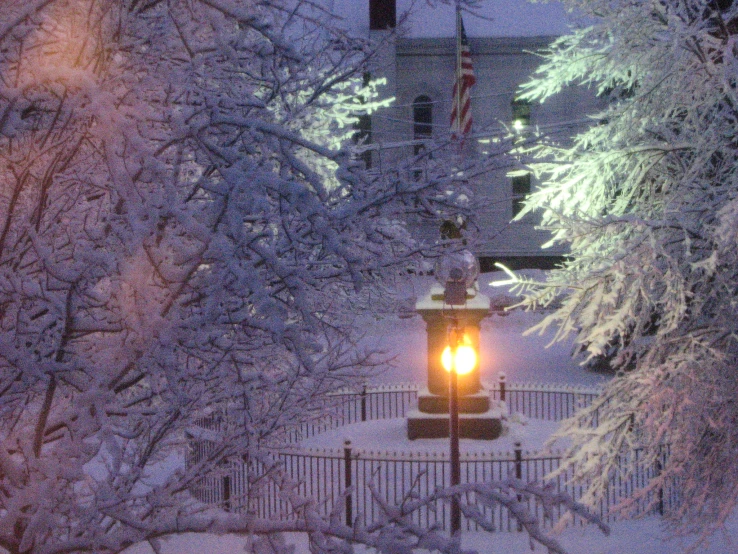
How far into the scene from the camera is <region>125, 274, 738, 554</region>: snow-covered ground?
8977 mm

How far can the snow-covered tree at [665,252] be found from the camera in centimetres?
717

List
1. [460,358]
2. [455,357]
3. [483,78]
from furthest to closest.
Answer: [483,78] < [460,358] < [455,357]

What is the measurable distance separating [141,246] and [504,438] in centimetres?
1085

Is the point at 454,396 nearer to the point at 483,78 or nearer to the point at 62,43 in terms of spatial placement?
the point at 62,43

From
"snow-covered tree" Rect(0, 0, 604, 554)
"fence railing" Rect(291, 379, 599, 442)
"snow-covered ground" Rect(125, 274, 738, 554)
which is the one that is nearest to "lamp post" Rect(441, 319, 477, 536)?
"snow-covered ground" Rect(125, 274, 738, 554)

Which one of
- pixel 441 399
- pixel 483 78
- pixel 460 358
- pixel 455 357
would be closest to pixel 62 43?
pixel 455 357

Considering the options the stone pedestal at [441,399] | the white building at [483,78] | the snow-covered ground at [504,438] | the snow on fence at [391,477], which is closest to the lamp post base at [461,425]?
the stone pedestal at [441,399]

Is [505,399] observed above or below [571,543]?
above

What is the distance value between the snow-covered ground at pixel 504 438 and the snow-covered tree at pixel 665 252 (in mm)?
950

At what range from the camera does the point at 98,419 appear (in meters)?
2.51

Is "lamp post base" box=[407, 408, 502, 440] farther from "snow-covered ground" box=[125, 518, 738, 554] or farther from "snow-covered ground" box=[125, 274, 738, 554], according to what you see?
"snow-covered ground" box=[125, 518, 738, 554]

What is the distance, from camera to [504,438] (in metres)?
12.7

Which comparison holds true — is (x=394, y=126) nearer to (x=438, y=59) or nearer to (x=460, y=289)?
(x=438, y=59)

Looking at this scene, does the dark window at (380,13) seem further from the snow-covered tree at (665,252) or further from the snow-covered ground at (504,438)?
the snow-covered tree at (665,252)
